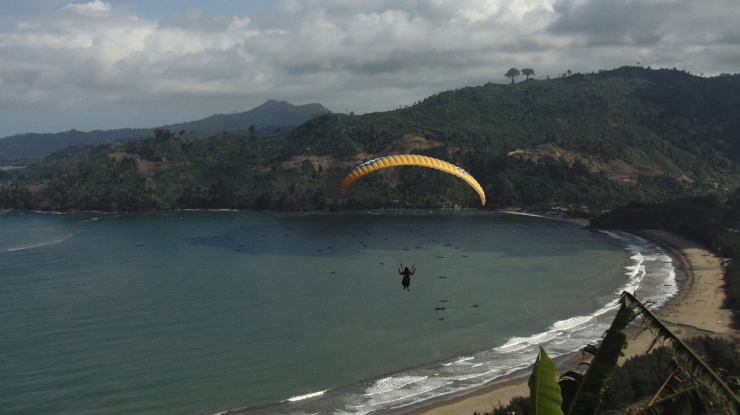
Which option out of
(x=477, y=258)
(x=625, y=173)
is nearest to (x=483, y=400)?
(x=477, y=258)

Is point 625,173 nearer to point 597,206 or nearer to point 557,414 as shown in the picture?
point 597,206

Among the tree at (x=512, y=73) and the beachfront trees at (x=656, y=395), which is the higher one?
the tree at (x=512, y=73)

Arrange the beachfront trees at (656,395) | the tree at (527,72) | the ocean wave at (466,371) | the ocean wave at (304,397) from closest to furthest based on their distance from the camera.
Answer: the beachfront trees at (656,395) → the ocean wave at (466,371) → the ocean wave at (304,397) → the tree at (527,72)

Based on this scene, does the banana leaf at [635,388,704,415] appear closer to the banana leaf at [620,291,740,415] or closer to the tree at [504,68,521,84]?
the banana leaf at [620,291,740,415]

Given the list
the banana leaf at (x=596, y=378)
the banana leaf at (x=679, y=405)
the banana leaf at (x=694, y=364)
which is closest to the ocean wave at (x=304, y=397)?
the banana leaf at (x=596, y=378)

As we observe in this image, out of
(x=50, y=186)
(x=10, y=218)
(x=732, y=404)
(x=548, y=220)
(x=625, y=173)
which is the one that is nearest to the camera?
(x=732, y=404)

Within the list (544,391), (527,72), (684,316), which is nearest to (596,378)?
(544,391)

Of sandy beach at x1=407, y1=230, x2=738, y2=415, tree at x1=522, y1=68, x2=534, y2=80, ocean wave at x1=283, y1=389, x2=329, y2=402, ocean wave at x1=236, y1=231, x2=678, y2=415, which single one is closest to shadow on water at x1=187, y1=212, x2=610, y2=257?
sandy beach at x1=407, y1=230, x2=738, y2=415

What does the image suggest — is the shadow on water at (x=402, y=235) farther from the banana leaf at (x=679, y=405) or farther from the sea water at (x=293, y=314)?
the banana leaf at (x=679, y=405)
